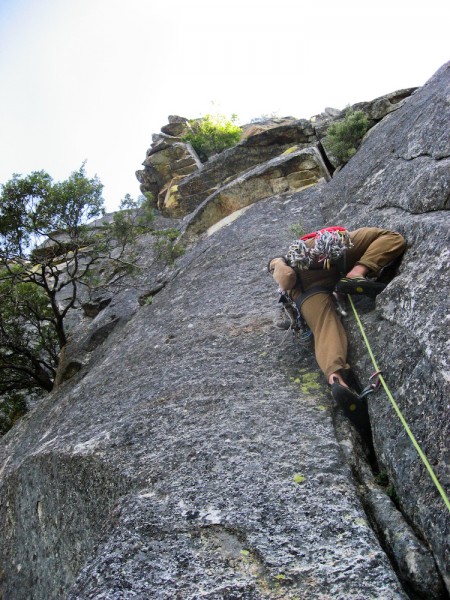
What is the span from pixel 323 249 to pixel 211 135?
71.3 feet

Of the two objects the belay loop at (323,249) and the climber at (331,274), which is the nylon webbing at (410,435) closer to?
the climber at (331,274)

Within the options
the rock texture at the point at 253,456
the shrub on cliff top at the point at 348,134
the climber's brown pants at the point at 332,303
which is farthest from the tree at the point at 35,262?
the climber's brown pants at the point at 332,303

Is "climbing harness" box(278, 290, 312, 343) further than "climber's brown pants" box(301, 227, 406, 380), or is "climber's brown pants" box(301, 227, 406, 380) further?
"climbing harness" box(278, 290, 312, 343)

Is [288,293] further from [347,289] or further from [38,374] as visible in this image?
[38,374]

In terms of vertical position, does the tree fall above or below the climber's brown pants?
above

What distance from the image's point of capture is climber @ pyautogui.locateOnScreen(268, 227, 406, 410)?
5355 millimetres

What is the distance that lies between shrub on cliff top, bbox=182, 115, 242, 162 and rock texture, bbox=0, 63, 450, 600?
17.2 meters

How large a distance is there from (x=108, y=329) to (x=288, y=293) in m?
7.39

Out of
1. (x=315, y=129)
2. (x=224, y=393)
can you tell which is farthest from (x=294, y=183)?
(x=224, y=393)

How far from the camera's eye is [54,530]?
6.26 meters

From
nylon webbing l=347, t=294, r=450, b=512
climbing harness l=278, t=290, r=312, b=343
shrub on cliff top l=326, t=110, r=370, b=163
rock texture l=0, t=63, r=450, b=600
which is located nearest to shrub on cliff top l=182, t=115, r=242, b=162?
shrub on cliff top l=326, t=110, r=370, b=163

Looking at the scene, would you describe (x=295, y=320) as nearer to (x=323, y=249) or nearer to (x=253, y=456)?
(x=323, y=249)

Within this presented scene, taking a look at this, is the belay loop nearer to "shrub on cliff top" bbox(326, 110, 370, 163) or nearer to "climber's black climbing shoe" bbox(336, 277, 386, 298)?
"climber's black climbing shoe" bbox(336, 277, 386, 298)

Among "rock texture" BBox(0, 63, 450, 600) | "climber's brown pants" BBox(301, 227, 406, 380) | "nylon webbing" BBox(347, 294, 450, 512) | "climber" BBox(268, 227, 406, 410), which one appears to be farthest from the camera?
"climber" BBox(268, 227, 406, 410)
